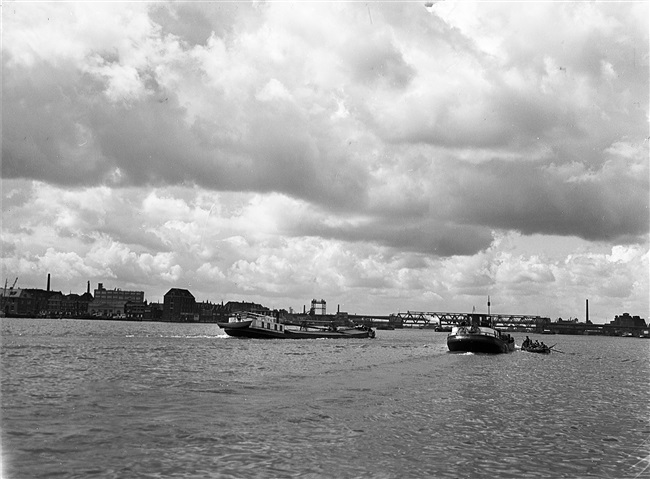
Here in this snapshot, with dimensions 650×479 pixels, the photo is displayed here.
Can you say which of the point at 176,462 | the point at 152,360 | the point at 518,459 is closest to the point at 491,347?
the point at 152,360

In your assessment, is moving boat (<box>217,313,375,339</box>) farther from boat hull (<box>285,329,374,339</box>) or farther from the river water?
the river water

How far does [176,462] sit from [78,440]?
4.57m

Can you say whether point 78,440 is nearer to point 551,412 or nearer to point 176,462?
point 176,462

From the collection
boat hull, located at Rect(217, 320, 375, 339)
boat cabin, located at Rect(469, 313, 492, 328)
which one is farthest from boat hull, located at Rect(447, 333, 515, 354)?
boat hull, located at Rect(217, 320, 375, 339)

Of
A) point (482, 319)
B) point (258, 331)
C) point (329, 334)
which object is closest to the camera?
point (482, 319)

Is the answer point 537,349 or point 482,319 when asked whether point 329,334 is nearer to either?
point 482,319

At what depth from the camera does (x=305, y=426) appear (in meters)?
26.2

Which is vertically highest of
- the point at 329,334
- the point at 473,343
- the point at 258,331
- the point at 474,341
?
the point at 474,341

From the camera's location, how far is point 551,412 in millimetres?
33469

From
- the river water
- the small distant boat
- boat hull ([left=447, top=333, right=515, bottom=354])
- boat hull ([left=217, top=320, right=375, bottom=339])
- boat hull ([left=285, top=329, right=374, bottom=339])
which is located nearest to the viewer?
the river water

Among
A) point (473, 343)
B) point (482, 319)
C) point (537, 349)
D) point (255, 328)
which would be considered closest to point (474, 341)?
point (473, 343)

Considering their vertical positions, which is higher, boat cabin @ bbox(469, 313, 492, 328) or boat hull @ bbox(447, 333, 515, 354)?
boat cabin @ bbox(469, 313, 492, 328)

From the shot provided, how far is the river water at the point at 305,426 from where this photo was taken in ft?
65.8

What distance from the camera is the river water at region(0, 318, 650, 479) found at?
65.8 ft
